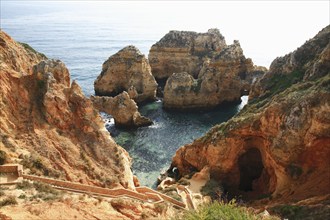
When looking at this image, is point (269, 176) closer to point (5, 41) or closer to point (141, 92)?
point (5, 41)

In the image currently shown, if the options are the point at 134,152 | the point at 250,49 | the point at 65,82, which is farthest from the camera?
the point at 250,49

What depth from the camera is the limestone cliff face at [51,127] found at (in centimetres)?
2827

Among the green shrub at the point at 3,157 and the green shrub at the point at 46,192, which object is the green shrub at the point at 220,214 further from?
the green shrub at the point at 3,157

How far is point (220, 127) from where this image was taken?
4250 cm

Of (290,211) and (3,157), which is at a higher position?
(3,157)

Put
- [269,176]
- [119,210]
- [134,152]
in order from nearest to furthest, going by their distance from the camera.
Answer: [119,210], [269,176], [134,152]

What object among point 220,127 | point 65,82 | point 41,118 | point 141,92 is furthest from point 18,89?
point 141,92

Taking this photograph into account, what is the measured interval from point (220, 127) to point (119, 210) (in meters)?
22.5

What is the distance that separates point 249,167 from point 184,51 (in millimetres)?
57115

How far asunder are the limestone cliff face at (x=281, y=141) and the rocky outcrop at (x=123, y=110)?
57.4ft

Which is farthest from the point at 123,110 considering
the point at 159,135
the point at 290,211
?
the point at 290,211

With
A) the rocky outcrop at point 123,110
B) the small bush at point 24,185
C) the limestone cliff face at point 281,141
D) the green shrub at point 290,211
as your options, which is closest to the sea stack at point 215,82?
the rocky outcrop at point 123,110

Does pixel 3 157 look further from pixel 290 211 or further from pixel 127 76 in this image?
pixel 127 76

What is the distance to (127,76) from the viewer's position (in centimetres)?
8044
